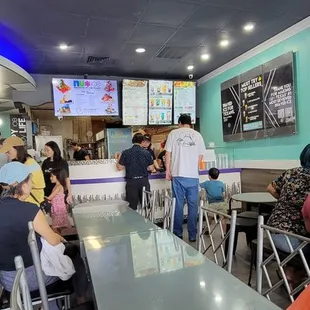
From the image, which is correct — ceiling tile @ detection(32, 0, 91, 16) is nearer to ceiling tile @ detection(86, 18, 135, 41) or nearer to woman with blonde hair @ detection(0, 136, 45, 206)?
ceiling tile @ detection(86, 18, 135, 41)

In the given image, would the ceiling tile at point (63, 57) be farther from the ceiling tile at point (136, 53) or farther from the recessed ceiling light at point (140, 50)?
the recessed ceiling light at point (140, 50)

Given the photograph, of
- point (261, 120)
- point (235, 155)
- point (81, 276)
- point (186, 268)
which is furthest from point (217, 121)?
point (186, 268)

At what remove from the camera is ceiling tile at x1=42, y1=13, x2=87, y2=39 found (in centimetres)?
358

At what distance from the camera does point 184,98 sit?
21.0ft

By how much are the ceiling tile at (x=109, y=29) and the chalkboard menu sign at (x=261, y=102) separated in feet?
7.09

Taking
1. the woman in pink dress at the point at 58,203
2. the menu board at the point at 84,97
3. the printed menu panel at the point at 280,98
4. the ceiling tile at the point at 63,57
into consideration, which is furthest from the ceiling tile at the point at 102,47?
the printed menu panel at the point at 280,98

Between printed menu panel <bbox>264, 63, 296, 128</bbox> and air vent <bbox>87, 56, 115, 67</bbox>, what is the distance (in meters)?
2.56

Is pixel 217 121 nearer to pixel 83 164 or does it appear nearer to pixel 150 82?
pixel 150 82

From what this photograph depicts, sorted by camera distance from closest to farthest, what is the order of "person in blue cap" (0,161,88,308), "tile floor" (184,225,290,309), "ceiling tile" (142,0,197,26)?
"person in blue cap" (0,161,88,308) → "tile floor" (184,225,290,309) → "ceiling tile" (142,0,197,26)

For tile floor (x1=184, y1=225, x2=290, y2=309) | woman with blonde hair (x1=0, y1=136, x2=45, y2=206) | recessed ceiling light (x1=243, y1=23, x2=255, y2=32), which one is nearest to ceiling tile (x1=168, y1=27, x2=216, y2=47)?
recessed ceiling light (x1=243, y1=23, x2=255, y2=32)

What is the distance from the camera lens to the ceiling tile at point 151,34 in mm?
3986

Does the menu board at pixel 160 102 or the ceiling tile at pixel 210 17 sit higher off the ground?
the ceiling tile at pixel 210 17

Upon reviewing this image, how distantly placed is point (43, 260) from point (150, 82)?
15.6ft

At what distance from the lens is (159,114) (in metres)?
6.19
